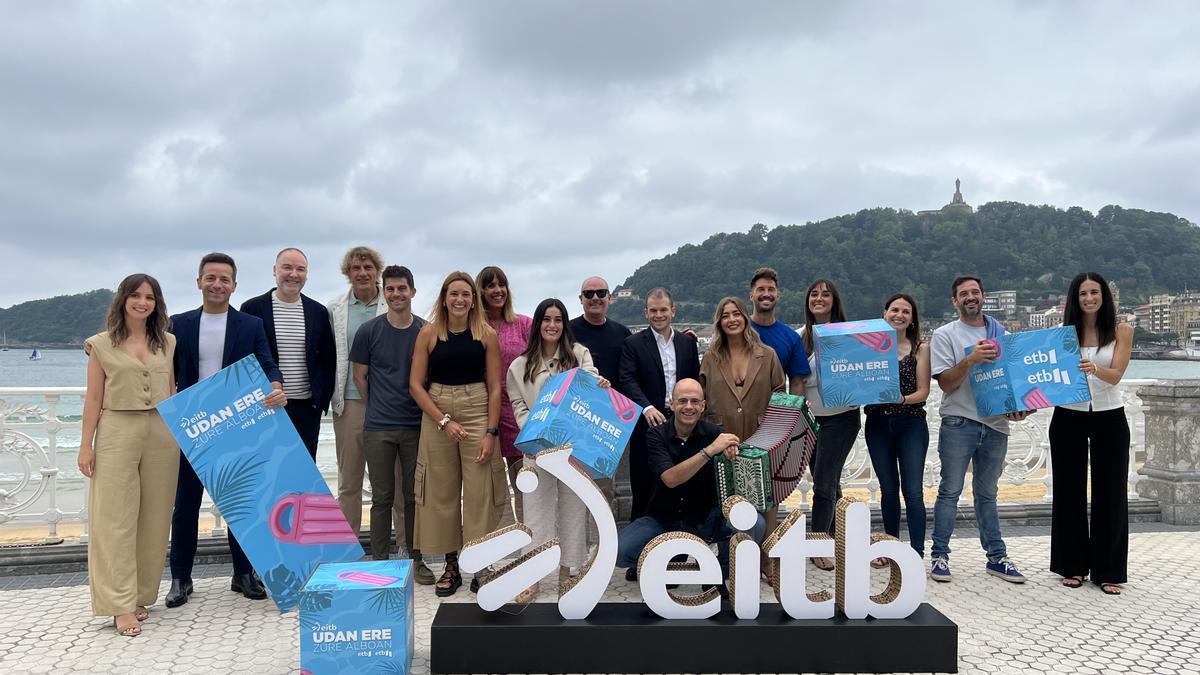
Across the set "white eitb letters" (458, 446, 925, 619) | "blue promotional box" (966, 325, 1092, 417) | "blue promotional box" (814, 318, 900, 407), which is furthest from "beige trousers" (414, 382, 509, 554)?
"blue promotional box" (966, 325, 1092, 417)

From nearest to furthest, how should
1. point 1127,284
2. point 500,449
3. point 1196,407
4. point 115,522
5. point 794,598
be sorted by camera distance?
point 794,598, point 115,522, point 500,449, point 1196,407, point 1127,284

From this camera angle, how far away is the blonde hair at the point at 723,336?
4.36 meters

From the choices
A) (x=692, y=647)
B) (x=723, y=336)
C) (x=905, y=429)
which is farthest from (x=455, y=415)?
(x=905, y=429)

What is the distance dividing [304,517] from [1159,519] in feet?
22.4

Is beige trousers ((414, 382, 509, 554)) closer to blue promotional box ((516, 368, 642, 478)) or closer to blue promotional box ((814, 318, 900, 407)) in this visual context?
blue promotional box ((516, 368, 642, 478))

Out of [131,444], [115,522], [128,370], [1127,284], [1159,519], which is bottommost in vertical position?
[1159,519]

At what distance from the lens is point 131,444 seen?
12.5 ft

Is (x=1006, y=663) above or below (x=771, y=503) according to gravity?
below

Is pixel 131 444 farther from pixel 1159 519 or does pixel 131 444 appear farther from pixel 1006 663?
pixel 1159 519

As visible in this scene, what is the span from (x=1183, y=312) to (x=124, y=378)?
38.8 m

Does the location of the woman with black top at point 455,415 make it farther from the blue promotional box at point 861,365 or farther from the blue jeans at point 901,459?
the blue jeans at point 901,459

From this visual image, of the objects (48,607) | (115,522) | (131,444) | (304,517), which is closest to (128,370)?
(131,444)

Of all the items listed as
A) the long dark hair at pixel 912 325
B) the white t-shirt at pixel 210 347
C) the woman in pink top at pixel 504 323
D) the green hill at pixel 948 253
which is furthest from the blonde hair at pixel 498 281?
the green hill at pixel 948 253

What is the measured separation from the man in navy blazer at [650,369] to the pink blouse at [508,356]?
64 centimetres
